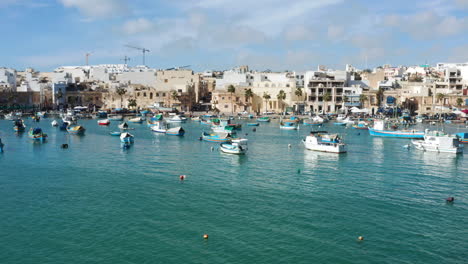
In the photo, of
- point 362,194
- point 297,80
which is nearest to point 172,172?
point 362,194

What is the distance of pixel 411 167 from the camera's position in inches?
1764

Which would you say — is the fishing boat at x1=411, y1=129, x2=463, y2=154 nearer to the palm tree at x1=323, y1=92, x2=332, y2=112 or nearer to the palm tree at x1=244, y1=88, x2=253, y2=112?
the palm tree at x1=323, y1=92, x2=332, y2=112

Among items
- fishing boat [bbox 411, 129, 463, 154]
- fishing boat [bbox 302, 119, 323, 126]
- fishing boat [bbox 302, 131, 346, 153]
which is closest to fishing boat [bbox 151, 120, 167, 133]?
fishing boat [bbox 302, 131, 346, 153]

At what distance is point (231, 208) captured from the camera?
2906 centimetres

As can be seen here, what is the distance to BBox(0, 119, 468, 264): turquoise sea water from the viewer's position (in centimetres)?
2230

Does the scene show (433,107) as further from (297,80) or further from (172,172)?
(172,172)

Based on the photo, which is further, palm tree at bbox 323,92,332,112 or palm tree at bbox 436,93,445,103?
palm tree at bbox 323,92,332,112

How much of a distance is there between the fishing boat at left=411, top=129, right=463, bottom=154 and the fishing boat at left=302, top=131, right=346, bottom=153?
10.9 meters

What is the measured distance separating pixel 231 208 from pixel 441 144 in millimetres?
36509

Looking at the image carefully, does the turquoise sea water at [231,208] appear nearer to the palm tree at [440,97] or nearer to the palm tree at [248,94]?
the palm tree at [440,97]

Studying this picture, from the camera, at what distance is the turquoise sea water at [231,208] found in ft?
73.2

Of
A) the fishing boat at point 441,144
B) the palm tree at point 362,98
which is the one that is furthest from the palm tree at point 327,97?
the fishing boat at point 441,144

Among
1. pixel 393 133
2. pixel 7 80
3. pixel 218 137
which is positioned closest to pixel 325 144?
pixel 218 137

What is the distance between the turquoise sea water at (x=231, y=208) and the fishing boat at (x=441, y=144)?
2.38 meters
